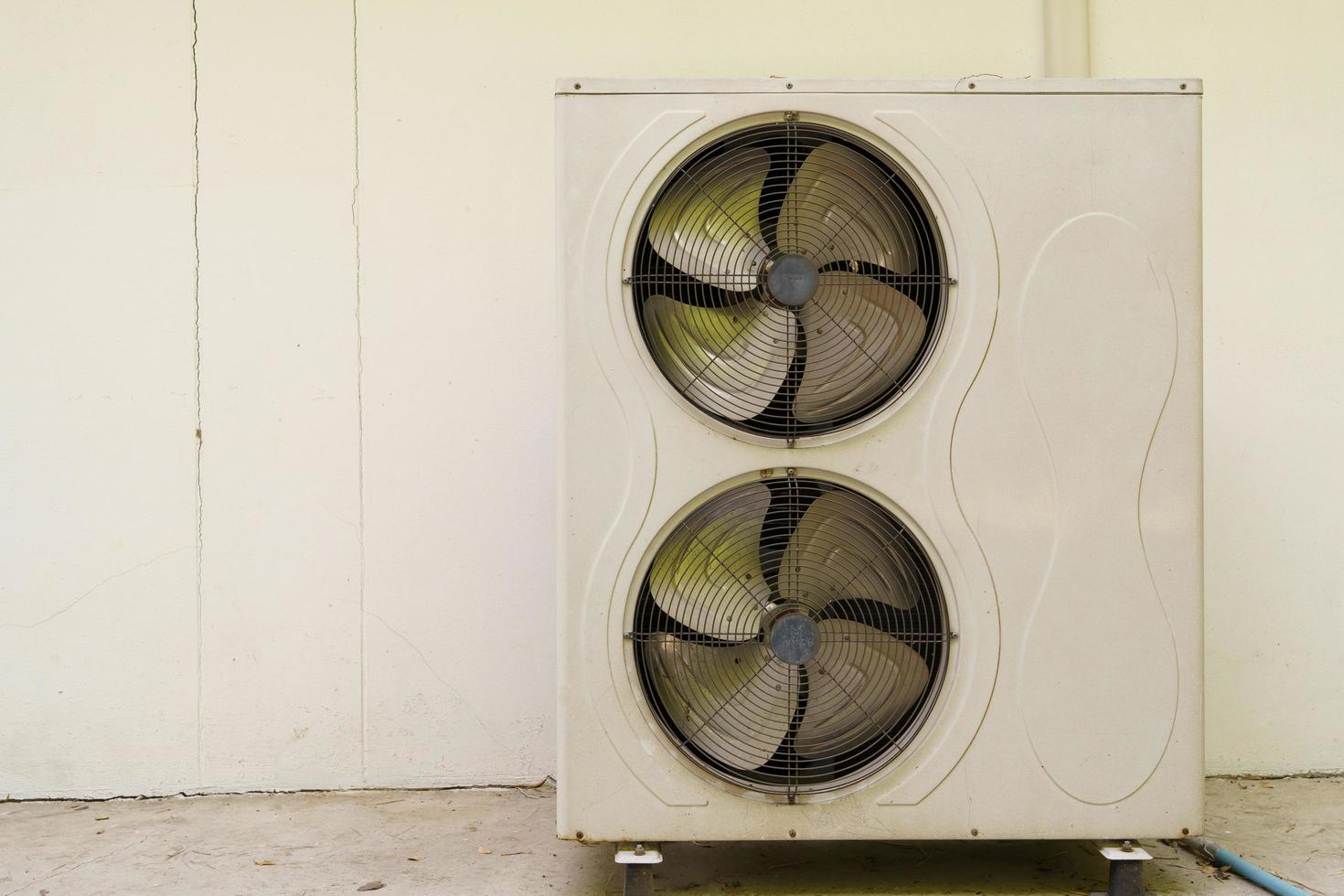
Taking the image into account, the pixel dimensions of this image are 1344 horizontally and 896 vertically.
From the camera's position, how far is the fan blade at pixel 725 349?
5.83 feet

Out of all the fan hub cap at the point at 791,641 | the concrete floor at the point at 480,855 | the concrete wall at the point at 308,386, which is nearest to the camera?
the fan hub cap at the point at 791,641

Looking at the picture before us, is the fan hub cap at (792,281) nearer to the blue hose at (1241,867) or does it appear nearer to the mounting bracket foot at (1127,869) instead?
the mounting bracket foot at (1127,869)

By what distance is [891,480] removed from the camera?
1769mm

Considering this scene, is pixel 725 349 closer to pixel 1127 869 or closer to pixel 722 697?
pixel 722 697

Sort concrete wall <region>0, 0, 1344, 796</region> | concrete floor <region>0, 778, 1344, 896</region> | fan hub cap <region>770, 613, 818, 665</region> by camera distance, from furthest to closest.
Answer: concrete wall <region>0, 0, 1344, 796</region>
concrete floor <region>0, 778, 1344, 896</region>
fan hub cap <region>770, 613, 818, 665</region>

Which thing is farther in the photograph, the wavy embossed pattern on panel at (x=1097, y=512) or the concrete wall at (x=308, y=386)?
the concrete wall at (x=308, y=386)

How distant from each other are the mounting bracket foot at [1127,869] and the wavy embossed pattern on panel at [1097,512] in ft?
0.41

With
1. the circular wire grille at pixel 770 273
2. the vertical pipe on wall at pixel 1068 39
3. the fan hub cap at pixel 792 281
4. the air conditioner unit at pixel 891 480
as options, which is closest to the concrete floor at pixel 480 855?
the air conditioner unit at pixel 891 480

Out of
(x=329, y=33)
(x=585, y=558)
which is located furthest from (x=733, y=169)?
(x=329, y=33)

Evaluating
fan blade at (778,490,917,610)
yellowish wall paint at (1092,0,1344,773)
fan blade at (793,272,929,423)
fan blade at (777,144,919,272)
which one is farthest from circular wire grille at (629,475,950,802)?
yellowish wall paint at (1092,0,1344,773)

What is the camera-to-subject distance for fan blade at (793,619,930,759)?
1.78 m

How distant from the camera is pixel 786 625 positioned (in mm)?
1750

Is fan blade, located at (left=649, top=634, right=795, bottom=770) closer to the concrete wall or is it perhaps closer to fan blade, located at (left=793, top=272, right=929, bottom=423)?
fan blade, located at (left=793, top=272, right=929, bottom=423)

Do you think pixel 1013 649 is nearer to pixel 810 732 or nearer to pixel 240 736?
pixel 810 732
